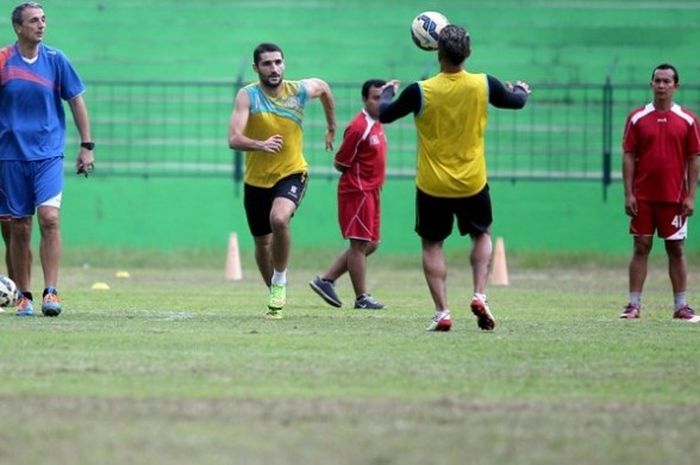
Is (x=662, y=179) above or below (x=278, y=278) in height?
above

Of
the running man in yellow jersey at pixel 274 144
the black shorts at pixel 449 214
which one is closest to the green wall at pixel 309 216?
the running man in yellow jersey at pixel 274 144

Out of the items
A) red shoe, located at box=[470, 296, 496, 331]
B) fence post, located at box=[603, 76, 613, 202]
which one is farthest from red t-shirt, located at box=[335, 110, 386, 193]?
fence post, located at box=[603, 76, 613, 202]

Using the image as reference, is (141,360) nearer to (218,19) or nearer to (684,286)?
(684,286)

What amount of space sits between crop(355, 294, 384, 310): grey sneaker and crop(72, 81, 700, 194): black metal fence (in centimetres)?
1009

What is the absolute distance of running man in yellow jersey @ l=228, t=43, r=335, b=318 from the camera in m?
13.9

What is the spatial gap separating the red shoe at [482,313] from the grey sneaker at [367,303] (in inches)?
152

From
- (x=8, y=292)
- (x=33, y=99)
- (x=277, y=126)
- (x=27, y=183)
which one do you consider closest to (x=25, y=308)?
(x=8, y=292)

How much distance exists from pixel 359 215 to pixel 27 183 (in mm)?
4318

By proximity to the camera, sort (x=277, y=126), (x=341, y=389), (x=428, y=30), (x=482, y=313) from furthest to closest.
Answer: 1. (x=277, y=126)
2. (x=428, y=30)
3. (x=482, y=313)
4. (x=341, y=389)

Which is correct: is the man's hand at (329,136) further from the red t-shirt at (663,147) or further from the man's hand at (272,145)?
the red t-shirt at (663,147)

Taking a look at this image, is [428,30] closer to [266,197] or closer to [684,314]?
[266,197]

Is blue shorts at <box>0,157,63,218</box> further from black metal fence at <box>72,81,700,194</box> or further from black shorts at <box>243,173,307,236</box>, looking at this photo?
black metal fence at <box>72,81,700,194</box>

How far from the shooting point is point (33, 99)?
533 inches

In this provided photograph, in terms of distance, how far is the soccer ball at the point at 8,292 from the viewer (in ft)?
45.4
